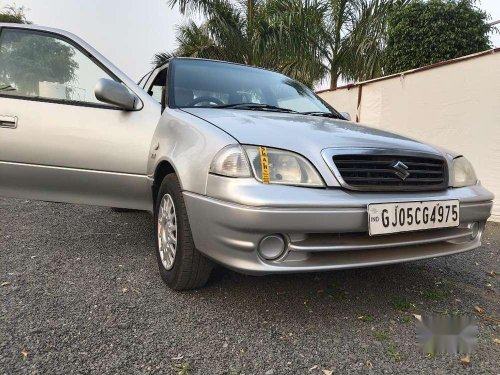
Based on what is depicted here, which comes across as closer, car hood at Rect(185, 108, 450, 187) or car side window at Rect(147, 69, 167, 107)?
car hood at Rect(185, 108, 450, 187)

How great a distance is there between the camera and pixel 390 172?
6.72 ft

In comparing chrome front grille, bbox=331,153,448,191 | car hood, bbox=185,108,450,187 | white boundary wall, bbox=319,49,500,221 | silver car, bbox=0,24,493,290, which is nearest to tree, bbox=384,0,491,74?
white boundary wall, bbox=319,49,500,221

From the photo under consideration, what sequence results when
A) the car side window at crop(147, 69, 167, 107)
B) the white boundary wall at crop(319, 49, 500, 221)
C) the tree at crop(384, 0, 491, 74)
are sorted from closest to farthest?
the car side window at crop(147, 69, 167, 107) → the white boundary wall at crop(319, 49, 500, 221) → the tree at crop(384, 0, 491, 74)

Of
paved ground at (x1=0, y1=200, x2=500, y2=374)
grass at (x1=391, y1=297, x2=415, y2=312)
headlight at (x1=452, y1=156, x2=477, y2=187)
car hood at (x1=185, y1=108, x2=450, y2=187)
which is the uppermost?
car hood at (x1=185, y1=108, x2=450, y2=187)

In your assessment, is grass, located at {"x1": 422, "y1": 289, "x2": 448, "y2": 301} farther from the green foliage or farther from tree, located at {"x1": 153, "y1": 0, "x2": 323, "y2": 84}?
tree, located at {"x1": 153, "y1": 0, "x2": 323, "y2": 84}

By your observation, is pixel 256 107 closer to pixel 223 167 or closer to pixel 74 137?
pixel 223 167

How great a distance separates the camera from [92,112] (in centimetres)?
275

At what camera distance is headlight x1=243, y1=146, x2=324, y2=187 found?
1.86 metres

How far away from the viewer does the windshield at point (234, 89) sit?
9.19 feet

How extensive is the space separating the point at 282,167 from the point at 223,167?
0.27 m

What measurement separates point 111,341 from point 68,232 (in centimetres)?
199

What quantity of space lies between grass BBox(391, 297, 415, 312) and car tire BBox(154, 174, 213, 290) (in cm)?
104

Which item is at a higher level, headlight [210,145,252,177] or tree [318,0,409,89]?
tree [318,0,409,89]

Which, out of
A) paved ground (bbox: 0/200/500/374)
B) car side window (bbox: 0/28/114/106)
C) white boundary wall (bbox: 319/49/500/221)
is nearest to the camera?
paved ground (bbox: 0/200/500/374)
